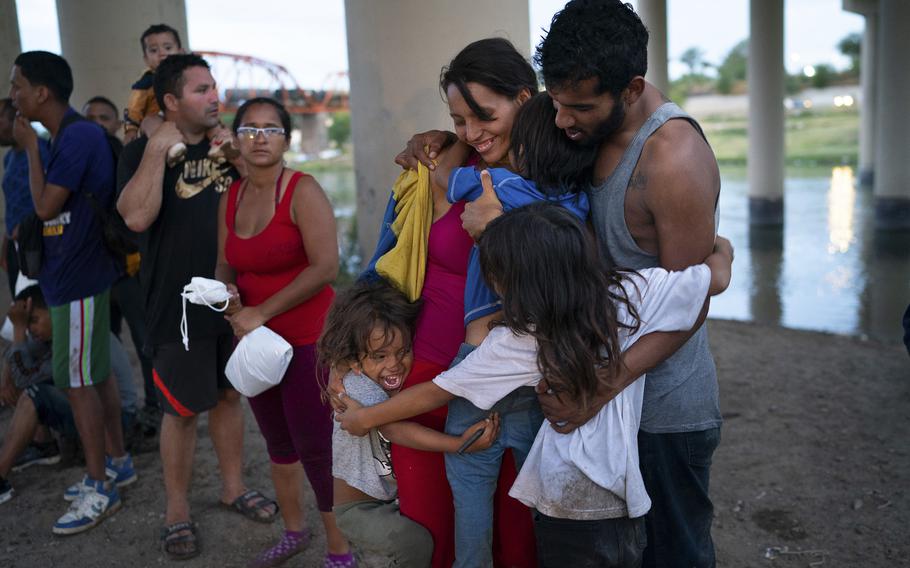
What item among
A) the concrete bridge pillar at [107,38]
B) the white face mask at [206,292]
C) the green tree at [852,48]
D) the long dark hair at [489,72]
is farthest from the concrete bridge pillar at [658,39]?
the green tree at [852,48]

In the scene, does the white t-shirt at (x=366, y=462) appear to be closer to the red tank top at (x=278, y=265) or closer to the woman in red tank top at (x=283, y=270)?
the woman in red tank top at (x=283, y=270)

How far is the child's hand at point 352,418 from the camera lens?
2.45 metres

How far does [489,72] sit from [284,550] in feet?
7.75

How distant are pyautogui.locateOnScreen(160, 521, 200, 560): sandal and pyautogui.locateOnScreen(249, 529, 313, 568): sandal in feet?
1.12

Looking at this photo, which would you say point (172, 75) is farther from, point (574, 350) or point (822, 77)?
point (822, 77)

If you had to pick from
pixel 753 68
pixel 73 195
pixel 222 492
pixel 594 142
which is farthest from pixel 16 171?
pixel 753 68

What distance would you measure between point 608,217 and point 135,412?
392cm

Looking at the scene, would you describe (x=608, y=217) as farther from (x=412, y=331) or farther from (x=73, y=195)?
(x=73, y=195)

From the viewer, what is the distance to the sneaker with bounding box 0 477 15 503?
453 cm

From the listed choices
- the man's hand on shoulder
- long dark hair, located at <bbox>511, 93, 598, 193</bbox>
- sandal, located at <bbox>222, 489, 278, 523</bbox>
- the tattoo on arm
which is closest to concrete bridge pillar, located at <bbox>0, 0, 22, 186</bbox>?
the man's hand on shoulder

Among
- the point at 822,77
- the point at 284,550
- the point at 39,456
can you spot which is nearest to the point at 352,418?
the point at 284,550

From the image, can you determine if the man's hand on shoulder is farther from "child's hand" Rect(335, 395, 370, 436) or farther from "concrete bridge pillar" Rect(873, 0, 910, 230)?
"concrete bridge pillar" Rect(873, 0, 910, 230)

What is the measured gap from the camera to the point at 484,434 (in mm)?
2287

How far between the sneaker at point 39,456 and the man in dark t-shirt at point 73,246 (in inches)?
34.3
